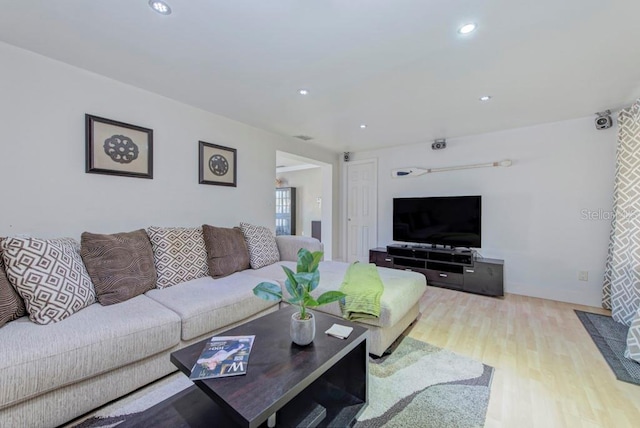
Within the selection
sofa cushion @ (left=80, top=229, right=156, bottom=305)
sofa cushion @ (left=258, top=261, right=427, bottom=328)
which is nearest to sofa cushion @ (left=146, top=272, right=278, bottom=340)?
sofa cushion @ (left=80, top=229, right=156, bottom=305)

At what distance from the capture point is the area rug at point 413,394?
1.36 meters

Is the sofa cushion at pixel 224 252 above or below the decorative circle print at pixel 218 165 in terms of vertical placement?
below

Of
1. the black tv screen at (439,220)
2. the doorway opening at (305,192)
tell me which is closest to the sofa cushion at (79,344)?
the black tv screen at (439,220)

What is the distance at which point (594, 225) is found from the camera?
307cm

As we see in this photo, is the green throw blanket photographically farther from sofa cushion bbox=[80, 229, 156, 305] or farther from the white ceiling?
the white ceiling

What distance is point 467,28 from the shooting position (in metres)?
1.59

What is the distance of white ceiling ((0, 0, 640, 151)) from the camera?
4.81ft

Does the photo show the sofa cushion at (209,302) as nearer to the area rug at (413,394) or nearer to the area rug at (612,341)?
the area rug at (413,394)

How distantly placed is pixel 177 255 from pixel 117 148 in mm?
1057

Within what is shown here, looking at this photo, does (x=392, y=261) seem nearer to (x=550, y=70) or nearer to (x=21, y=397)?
(x=550, y=70)

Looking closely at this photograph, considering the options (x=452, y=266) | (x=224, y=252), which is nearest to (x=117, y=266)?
(x=224, y=252)

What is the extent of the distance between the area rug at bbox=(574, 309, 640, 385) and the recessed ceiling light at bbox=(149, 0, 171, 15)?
3525mm

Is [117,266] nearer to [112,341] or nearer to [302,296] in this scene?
[112,341]

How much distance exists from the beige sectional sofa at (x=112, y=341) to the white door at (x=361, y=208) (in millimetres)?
2674
